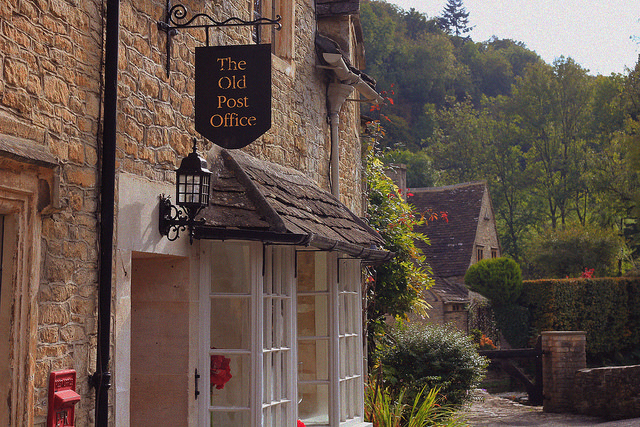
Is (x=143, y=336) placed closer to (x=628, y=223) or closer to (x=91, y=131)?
(x=91, y=131)

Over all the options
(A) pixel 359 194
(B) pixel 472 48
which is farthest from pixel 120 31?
(B) pixel 472 48

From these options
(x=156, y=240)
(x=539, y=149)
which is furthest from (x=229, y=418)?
(x=539, y=149)

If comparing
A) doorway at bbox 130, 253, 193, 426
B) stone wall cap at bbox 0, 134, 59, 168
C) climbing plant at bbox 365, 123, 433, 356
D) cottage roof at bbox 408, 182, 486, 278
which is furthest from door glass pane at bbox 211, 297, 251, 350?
cottage roof at bbox 408, 182, 486, 278

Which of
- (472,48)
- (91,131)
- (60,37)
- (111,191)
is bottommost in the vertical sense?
(111,191)

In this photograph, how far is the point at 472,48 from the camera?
77625 millimetres

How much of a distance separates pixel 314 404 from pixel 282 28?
158 inches

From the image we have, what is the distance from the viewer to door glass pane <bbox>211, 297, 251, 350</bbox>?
6422 millimetres

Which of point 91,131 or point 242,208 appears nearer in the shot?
point 91,131

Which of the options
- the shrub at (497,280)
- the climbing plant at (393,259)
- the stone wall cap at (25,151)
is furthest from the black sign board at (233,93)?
the shrub at (497,280)

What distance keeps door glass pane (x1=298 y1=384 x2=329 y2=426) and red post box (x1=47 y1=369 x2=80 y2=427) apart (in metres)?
4.01

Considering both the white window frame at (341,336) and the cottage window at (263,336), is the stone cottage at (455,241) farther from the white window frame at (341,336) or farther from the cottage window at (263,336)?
the cottage window at (263,336)

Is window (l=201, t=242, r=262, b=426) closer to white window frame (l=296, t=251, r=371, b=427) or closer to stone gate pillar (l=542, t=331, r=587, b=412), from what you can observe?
white window frame (l=296, t=251, r=371, b=427)

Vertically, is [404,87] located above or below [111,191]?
above

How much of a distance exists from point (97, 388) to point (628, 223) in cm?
3551
